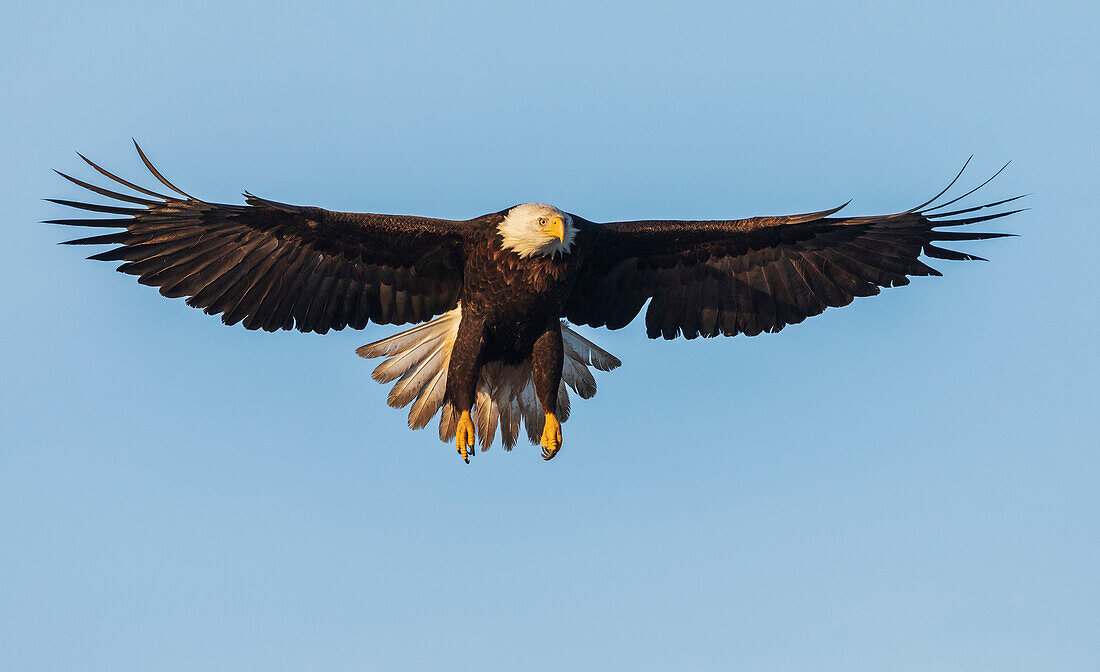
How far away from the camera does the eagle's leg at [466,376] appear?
31.8 feet

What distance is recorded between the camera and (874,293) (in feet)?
33.6

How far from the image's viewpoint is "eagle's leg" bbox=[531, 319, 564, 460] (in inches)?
387

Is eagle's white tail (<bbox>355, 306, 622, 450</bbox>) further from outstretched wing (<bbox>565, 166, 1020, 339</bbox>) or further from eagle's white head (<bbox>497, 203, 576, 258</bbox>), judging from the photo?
eagle's white head (<bbox>497, 203, 576, 258</bbox>)

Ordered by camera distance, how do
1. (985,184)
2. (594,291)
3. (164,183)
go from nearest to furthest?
(164,183) < (985,184) < (594,291)

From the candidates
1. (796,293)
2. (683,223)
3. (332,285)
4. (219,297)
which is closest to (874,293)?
(796,293)

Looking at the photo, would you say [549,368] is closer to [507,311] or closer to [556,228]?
[507,311]

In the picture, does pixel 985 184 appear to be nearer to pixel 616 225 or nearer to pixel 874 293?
pixel 874 293

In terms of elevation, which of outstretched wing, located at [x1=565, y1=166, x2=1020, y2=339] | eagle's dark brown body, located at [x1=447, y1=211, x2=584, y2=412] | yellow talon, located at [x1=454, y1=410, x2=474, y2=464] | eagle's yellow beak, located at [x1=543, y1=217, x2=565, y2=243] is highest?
outstretched wing, located at [x1=565, y1=166, x2=1020, y2=339]

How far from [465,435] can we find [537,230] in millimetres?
1371

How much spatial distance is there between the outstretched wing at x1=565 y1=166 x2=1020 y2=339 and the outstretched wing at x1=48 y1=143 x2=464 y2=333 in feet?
3.41

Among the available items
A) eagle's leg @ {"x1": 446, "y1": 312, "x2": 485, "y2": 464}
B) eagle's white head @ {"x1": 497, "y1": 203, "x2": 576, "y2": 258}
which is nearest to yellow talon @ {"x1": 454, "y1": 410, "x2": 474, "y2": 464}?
eagle's leg @ {"x1": 446, "y1": 312, "x2": 485, "y2": 464}

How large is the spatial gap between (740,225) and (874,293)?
3.35ft

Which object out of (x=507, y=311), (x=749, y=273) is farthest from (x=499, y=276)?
(x=749, y=273)

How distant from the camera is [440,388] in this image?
34.1 ft
